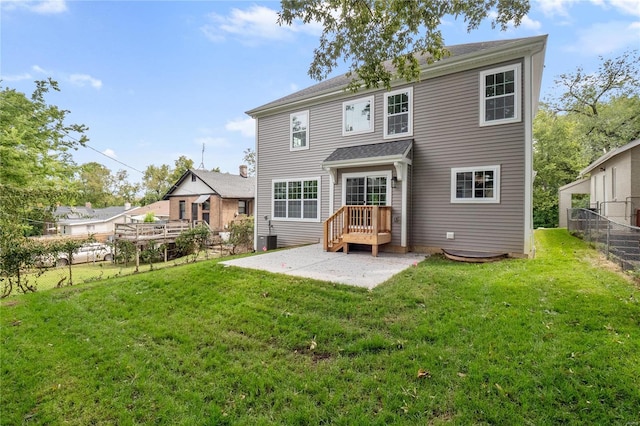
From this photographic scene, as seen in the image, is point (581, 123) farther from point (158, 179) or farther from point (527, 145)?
point (158, 179)

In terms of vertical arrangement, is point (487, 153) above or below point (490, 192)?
above

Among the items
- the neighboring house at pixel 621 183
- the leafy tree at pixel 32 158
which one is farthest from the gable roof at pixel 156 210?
the neighboring house at pixel 621 183

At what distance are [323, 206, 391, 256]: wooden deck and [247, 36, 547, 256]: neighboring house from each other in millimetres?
34

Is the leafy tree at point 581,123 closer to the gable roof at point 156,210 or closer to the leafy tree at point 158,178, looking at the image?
the gable roof at point 156,210

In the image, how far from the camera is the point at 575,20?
932cm

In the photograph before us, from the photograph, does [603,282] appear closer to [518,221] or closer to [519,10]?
[518,221]

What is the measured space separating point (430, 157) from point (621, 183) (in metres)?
8.96

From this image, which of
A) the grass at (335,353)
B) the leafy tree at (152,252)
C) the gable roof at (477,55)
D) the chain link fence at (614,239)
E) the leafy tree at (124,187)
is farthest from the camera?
the leafy tree at (124,187)

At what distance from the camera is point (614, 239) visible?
7.45m

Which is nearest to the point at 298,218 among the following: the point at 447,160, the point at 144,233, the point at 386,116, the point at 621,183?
the point at 386,116

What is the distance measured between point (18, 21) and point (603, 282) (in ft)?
57.0

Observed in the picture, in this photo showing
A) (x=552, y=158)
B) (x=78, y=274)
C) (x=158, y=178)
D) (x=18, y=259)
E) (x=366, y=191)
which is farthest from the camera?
(x=158, y=178)

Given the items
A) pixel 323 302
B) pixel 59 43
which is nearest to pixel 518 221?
pixel 323 302

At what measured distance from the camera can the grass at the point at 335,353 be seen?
279 cm
